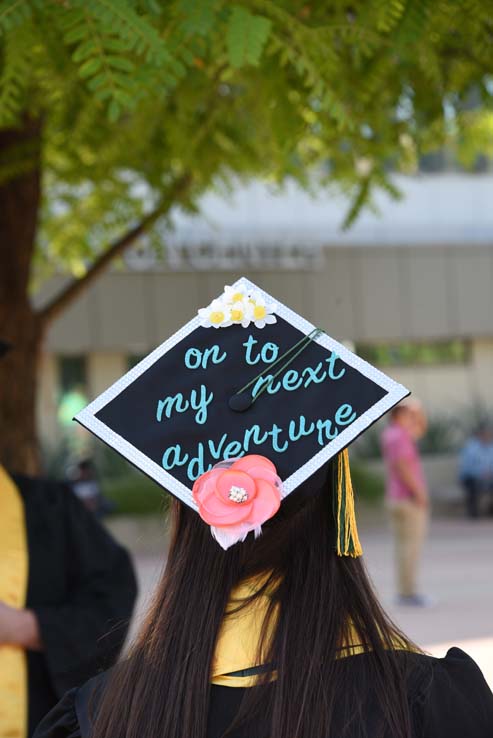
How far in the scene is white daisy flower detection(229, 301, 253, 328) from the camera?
79.7 inches

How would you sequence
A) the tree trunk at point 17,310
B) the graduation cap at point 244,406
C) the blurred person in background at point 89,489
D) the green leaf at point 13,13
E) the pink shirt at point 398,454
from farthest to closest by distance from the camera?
the blurred person in background at point 89,489 < the pink shirt at point 398,454 < the tree trunk at point 17,310 < the green leaf at point 13,13 < the graduation cap at point 244,406

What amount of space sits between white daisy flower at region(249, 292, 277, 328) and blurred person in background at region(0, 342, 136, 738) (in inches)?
53.2

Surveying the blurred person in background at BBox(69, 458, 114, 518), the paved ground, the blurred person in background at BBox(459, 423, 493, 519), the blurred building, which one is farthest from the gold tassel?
the blurred building

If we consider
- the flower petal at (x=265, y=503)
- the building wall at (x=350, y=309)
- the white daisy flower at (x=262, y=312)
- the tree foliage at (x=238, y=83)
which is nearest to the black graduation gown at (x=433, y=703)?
the flower petal at (x=265, y=503)

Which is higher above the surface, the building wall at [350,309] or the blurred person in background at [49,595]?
the building wall at [350,309]

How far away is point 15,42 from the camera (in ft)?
9.23

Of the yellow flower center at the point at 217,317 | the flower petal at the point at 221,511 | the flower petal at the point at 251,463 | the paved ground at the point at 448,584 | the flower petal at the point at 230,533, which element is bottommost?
the paved ground at the point at 448,584

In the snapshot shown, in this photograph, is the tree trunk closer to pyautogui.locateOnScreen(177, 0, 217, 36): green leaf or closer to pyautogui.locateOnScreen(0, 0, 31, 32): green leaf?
pyautogui.locateOnScreen(0, 0, 31, 32): green leaf

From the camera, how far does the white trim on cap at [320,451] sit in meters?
1.87

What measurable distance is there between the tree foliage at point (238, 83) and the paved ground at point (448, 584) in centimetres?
187

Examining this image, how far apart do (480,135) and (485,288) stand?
15646 millimetres

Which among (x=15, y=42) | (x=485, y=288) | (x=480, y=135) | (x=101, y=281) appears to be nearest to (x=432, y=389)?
(x=485, y=288)

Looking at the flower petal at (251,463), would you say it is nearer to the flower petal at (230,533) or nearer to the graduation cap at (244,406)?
the graduation cap at (244,406)

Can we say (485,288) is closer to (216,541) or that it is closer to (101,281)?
(101,281)
